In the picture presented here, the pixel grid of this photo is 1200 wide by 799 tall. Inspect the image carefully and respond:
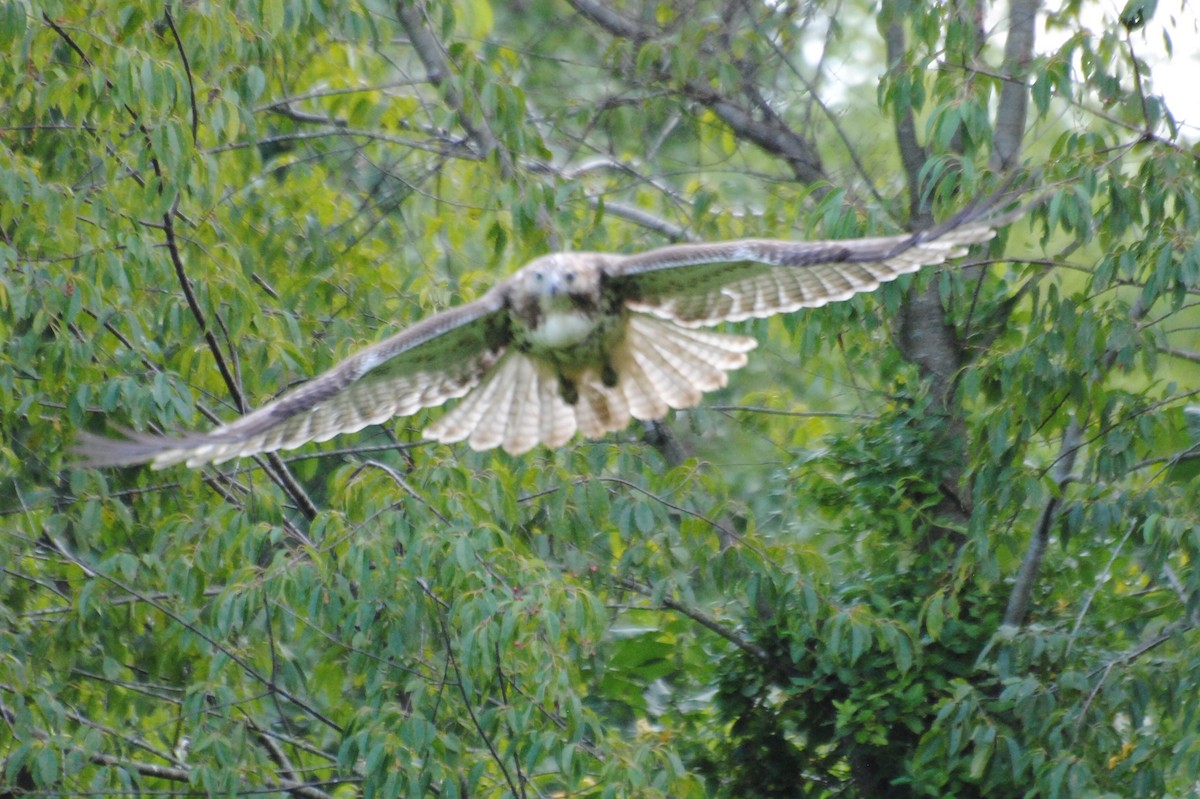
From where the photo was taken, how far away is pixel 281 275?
24.5ft

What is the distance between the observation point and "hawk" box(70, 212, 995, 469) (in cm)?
586

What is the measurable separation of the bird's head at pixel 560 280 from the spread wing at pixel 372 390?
8.1 inches

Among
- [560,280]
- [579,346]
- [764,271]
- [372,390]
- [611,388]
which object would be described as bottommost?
[372,390]

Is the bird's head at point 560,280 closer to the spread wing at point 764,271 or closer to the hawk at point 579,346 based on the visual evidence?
the hawk at point 579,346

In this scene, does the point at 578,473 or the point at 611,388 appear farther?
the point at 611,388

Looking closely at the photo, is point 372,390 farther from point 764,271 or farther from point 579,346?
point 764,271

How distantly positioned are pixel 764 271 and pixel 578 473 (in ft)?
3.73

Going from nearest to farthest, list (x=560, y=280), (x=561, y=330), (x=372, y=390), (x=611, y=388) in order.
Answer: (x=560, y=280) → (x=561, y=330) → (x=372, y=390) → (x=611, y=388)

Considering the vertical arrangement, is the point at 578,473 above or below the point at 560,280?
below

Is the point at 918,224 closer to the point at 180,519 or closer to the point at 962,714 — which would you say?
the point at 962,714

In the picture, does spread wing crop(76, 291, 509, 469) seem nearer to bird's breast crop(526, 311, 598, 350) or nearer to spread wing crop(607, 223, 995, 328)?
bird's breast crop(526, 311, 598, 350)

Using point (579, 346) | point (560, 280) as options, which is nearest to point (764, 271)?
point (579, 346)

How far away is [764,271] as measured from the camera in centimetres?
640

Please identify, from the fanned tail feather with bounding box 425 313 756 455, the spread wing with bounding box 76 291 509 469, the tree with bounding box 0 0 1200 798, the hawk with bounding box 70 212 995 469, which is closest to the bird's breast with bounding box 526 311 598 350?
the hawk with bounding box 70 212 995 469
